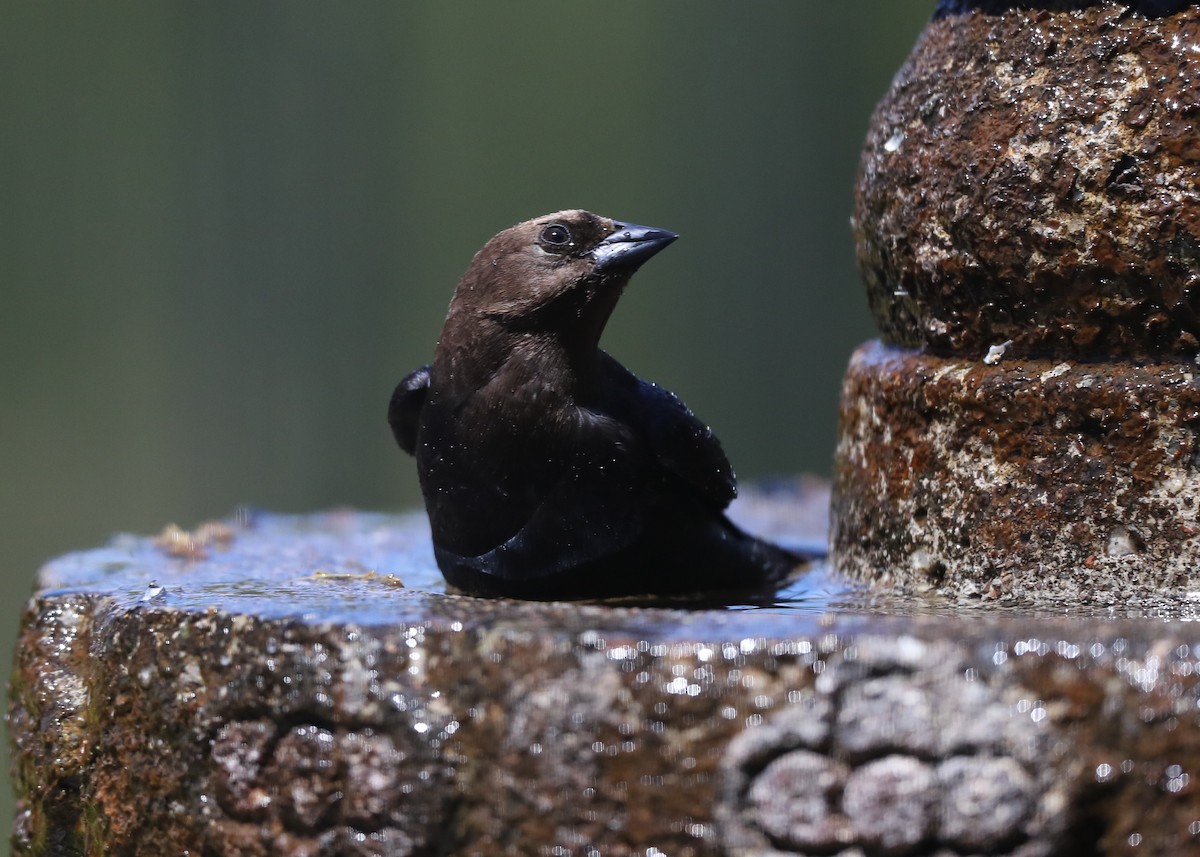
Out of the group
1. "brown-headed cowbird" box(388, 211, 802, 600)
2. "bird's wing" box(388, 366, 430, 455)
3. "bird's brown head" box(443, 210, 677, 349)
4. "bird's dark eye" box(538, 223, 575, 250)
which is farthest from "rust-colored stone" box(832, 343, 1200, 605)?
"bird's wing" box(388, 366, 430, 455)

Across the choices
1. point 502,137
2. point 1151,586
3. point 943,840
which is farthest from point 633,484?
point 502,137

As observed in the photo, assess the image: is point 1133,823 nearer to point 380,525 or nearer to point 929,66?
point 929,66

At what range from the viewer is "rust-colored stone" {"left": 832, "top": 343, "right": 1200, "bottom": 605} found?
8.29 ft

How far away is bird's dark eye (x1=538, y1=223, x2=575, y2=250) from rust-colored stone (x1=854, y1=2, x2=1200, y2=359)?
0.57 meters

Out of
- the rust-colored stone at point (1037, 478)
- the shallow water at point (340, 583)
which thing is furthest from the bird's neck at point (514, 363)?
the rust-colored stone at point (1037, 478)

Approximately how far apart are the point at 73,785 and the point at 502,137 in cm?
964

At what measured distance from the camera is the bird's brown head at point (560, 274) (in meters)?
2.87

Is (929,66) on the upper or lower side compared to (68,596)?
upper

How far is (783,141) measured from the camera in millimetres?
12688

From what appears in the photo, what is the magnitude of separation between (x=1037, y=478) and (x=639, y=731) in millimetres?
957

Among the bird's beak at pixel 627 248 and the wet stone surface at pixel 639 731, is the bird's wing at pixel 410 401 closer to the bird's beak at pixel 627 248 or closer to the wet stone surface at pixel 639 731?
the bird's beak at pixel 627 248

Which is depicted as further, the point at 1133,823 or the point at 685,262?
the point at 685,262

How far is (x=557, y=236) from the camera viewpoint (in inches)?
114

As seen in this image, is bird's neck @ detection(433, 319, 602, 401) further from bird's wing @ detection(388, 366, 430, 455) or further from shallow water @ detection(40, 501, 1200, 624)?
shallow water @ detection(40, 501, 1200, 624)
